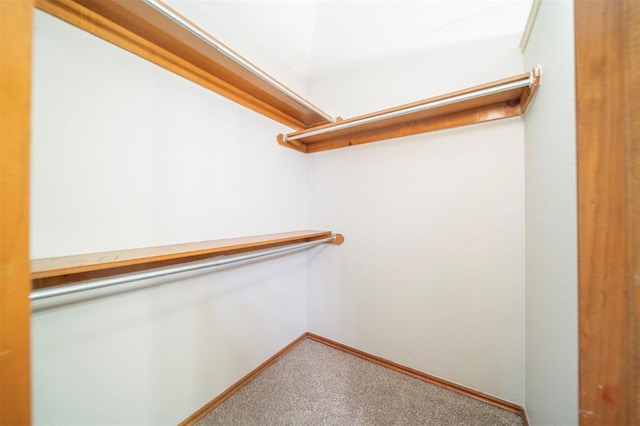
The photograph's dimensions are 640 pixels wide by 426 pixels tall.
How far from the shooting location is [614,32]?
0.42m

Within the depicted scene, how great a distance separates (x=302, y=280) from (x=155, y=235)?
3.71 ft

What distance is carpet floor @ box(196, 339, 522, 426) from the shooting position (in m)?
1.08

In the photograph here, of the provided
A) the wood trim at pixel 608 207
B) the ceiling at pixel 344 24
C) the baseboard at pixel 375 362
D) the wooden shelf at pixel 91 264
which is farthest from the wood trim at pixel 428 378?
the ceiling at pixel 344 24

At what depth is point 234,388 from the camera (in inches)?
49.1

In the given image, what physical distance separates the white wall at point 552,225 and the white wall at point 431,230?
11cm

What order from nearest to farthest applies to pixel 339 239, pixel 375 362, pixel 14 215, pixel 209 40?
pixel 14 215 → pixel 209 40 → pixel 375 362 → pixel 339 239

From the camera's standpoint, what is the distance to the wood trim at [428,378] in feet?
3.69

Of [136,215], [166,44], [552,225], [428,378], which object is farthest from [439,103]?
[428,378]

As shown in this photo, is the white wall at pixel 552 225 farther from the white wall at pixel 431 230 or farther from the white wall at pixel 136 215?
the white wall at pixel 136 215

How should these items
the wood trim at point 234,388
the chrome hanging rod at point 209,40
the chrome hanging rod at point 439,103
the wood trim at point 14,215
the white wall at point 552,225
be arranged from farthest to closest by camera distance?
the wood trim at point 234,388
the chrome hanging rod at point 439,103
the chrome hanging rod at point 209,40
the white wall at point 552,225
the wood trim at point 14,215

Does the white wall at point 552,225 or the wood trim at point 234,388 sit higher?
the white wall at point 552,225

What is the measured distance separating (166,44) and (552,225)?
172 centimetres

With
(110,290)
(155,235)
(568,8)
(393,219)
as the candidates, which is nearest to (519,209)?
(393,219)

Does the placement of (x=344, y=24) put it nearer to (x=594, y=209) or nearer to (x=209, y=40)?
(x=209, y=40)
